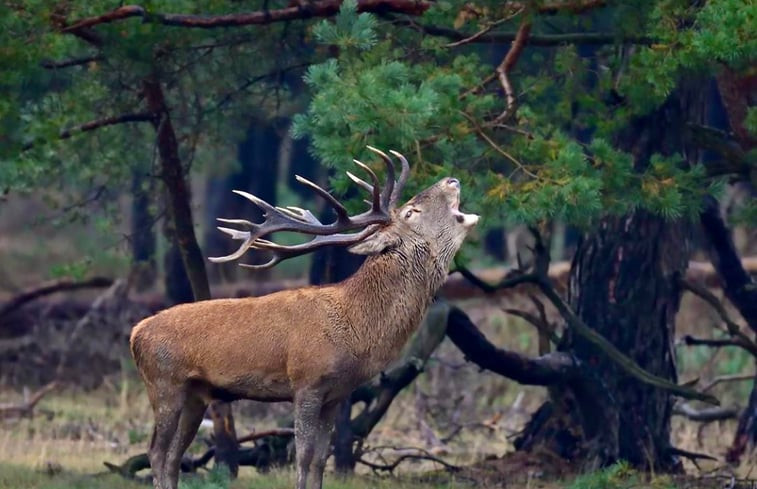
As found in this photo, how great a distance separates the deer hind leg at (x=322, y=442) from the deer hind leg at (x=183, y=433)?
87cm

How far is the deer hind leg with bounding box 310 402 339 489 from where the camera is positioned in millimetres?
9203

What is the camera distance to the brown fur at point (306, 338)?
29.9 ft

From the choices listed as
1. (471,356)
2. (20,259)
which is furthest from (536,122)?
(20,259)

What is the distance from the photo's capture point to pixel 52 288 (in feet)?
55.9

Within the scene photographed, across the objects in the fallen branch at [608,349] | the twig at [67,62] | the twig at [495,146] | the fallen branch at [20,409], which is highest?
the twig at [67,62]

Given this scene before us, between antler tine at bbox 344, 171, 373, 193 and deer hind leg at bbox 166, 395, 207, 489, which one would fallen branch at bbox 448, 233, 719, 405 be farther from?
deer hind leg at bbox 166, 395, 207, 489

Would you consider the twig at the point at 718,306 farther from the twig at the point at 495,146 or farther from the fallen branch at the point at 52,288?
the fallen branch at the point at 52,288

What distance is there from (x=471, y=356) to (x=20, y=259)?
1731 centimetres

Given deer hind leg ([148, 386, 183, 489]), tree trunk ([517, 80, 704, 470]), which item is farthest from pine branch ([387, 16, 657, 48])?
deer hind leg ([148, 386, 183, 489])

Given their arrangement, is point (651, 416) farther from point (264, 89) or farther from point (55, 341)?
point (55, 341)

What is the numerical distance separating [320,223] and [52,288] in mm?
8435

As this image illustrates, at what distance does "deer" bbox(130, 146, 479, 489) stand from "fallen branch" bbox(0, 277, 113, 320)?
7.23 metres

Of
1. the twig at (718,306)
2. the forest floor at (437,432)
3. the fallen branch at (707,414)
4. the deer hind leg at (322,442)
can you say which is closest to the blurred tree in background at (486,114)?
the twig at (718,306)

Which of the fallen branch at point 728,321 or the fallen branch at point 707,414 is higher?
the fallen branch at point 728,321
